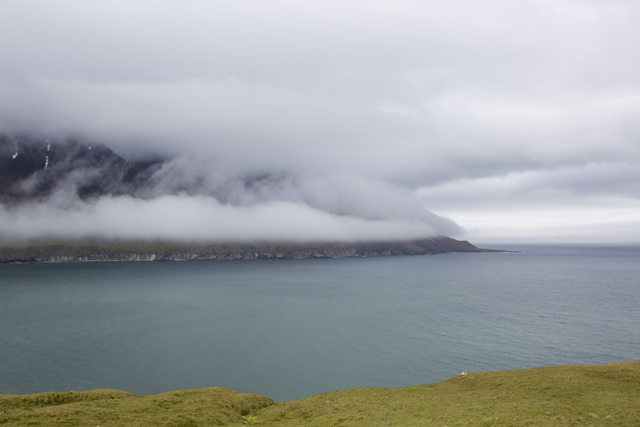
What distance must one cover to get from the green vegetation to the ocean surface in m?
14.2

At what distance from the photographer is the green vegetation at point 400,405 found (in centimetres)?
2703

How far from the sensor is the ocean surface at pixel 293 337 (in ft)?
183

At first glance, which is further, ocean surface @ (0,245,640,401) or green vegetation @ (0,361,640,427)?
ocean surface @ (0,245,640,401)

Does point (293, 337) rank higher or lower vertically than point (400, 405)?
lower

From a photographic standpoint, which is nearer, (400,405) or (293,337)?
(400,405)

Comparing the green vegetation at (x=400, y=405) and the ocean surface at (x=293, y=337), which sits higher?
the green vegetation at (x=400, y=405)

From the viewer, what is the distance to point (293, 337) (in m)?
78.5

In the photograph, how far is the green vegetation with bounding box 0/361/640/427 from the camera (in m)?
27.0

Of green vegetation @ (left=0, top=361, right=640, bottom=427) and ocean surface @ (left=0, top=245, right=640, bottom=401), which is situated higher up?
green vegetation @ (left=0, top=361, right=640, bottom=427)

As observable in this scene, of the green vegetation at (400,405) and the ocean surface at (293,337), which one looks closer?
the green vegetation at (400,405)

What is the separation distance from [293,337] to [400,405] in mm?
48198

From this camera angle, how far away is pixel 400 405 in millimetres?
33188

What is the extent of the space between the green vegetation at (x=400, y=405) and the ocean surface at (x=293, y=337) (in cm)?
1416

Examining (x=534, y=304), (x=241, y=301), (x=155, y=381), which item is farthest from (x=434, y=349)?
(x=241, y=301)
